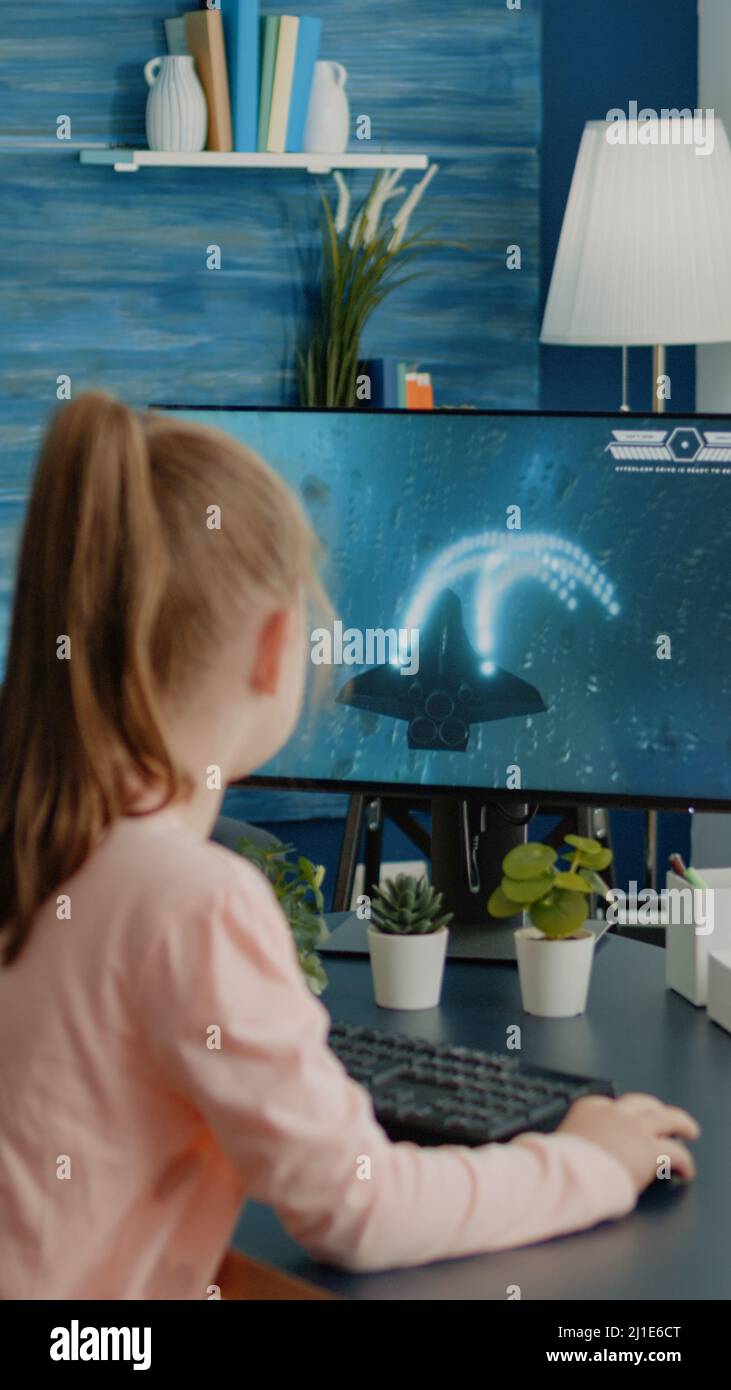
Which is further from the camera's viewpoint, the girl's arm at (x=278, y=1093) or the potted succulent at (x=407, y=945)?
the potted succulent at (x=407, y=945)

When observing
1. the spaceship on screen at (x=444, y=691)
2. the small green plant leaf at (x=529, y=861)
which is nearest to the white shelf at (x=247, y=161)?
Result: the spaceship on screen at (x=444, y=691)

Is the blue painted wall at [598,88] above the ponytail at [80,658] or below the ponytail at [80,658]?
above

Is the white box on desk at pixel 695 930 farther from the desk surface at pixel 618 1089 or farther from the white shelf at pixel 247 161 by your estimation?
the white shelf at pixel 247 161

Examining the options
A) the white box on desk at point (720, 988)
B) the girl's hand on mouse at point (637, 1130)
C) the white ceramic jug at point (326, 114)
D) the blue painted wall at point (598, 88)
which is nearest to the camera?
the girl's hand on mouse at point (637, 1130)

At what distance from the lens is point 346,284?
11.2ft

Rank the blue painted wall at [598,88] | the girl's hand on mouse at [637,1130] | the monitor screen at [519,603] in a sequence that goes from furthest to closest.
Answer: the blue painted wall at [598,88] < the monitor screen at [519,603] < the girl's hand on mouse at [637,1130]

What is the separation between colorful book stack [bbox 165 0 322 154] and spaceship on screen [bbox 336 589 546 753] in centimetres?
197

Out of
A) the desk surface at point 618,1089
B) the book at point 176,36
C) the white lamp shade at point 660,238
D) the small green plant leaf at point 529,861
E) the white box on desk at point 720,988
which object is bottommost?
the desk surface at point 618,1089

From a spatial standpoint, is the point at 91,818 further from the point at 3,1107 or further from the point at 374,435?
the point at 374,435

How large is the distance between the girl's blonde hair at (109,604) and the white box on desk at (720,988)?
59 centimetres

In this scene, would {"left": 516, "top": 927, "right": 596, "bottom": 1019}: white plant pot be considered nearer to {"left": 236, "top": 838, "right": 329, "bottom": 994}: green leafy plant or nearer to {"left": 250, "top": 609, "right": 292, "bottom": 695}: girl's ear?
{"left": 236, "top": 838, "right": 329, "bottom": 994}: green leafy plant

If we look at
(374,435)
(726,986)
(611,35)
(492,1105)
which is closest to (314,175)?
(611,35)

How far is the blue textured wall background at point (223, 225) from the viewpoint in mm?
3242

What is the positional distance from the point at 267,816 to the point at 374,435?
1.97 metres
